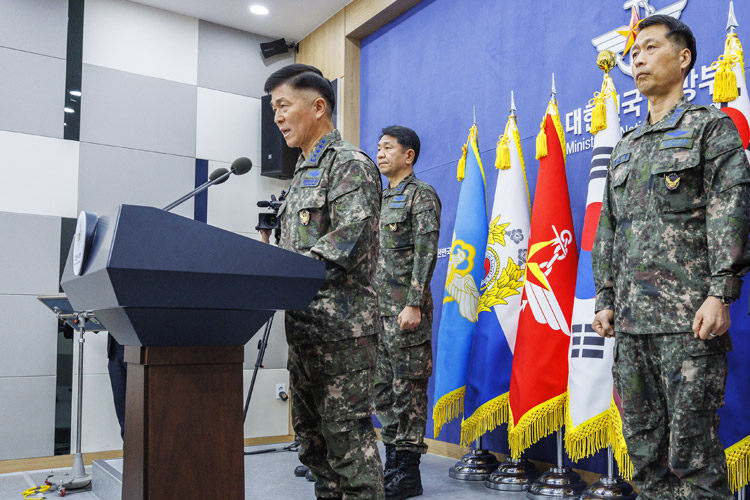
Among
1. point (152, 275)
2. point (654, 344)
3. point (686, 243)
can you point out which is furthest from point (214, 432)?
point (686, 243)

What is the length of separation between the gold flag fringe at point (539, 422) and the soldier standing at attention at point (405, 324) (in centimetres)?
40

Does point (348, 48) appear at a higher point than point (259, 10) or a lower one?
lower

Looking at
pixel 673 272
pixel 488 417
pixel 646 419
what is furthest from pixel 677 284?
pixel 488 417

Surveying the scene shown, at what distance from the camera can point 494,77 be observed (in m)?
3.49

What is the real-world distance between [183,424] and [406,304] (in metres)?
1.74

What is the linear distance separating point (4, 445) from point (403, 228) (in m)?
2.66

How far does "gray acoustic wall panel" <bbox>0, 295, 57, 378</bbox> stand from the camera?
379 cm

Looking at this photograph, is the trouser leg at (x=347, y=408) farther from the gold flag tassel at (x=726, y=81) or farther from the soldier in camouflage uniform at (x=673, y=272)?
the gold flag tassel at (x=726, y=81)

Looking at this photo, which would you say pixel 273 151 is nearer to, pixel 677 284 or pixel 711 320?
pixel 677 284

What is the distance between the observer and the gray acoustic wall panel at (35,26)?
397 cm

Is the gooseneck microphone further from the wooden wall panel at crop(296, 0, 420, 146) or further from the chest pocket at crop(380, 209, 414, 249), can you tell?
the wooden wall panel at crop(296, 0, 420, 146)

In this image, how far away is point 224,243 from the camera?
1.10 metres

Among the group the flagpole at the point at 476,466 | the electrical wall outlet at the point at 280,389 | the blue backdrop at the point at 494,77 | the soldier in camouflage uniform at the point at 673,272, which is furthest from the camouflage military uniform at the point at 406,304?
the electrical wall outlet at the point at 280,389

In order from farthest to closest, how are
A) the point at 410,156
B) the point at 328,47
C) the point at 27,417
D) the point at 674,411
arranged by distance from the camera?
the point at 328,47 → the point at 27,417 → the point at 410,156 → the point at 674,411
